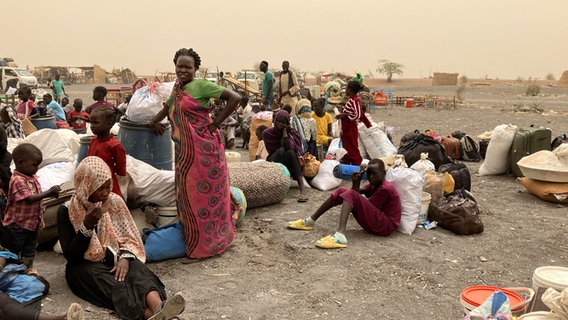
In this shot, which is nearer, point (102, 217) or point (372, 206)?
point (102, 217)

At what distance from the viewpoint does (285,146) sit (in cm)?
652

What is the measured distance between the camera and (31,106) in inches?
331

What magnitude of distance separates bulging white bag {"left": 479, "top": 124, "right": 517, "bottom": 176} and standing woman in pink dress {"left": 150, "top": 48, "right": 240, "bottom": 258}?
492 cm

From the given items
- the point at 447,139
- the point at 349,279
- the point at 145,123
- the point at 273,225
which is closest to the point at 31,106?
the point at 145,123

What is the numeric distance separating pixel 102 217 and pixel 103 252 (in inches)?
9.4

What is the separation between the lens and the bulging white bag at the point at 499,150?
7.41 metres

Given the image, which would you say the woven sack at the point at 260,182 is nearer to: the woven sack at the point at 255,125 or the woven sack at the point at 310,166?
the woven sack at the point at 310,166

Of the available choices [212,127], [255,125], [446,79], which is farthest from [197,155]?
[446,79]

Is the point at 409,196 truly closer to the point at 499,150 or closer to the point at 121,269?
the point at 121,269

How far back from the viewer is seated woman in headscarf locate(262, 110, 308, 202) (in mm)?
6480

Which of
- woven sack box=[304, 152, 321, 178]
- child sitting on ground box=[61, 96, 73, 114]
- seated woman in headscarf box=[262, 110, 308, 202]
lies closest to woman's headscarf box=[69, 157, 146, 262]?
seated woman in headscarf box=[262, 110, 308, 202]

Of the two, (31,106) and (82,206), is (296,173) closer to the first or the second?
(82,206)

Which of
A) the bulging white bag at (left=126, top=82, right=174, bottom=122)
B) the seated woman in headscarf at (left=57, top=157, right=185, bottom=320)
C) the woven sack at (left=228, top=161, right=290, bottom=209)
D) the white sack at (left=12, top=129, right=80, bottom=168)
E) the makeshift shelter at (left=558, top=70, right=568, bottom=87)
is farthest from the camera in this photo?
the makeshift shelter at (left=558, top=70, right=568, bottom=87)

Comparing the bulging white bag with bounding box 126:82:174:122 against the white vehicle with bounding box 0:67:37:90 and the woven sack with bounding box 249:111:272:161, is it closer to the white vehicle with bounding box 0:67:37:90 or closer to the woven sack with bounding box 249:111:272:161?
the woven sack with bounding box 249:111:272:161
